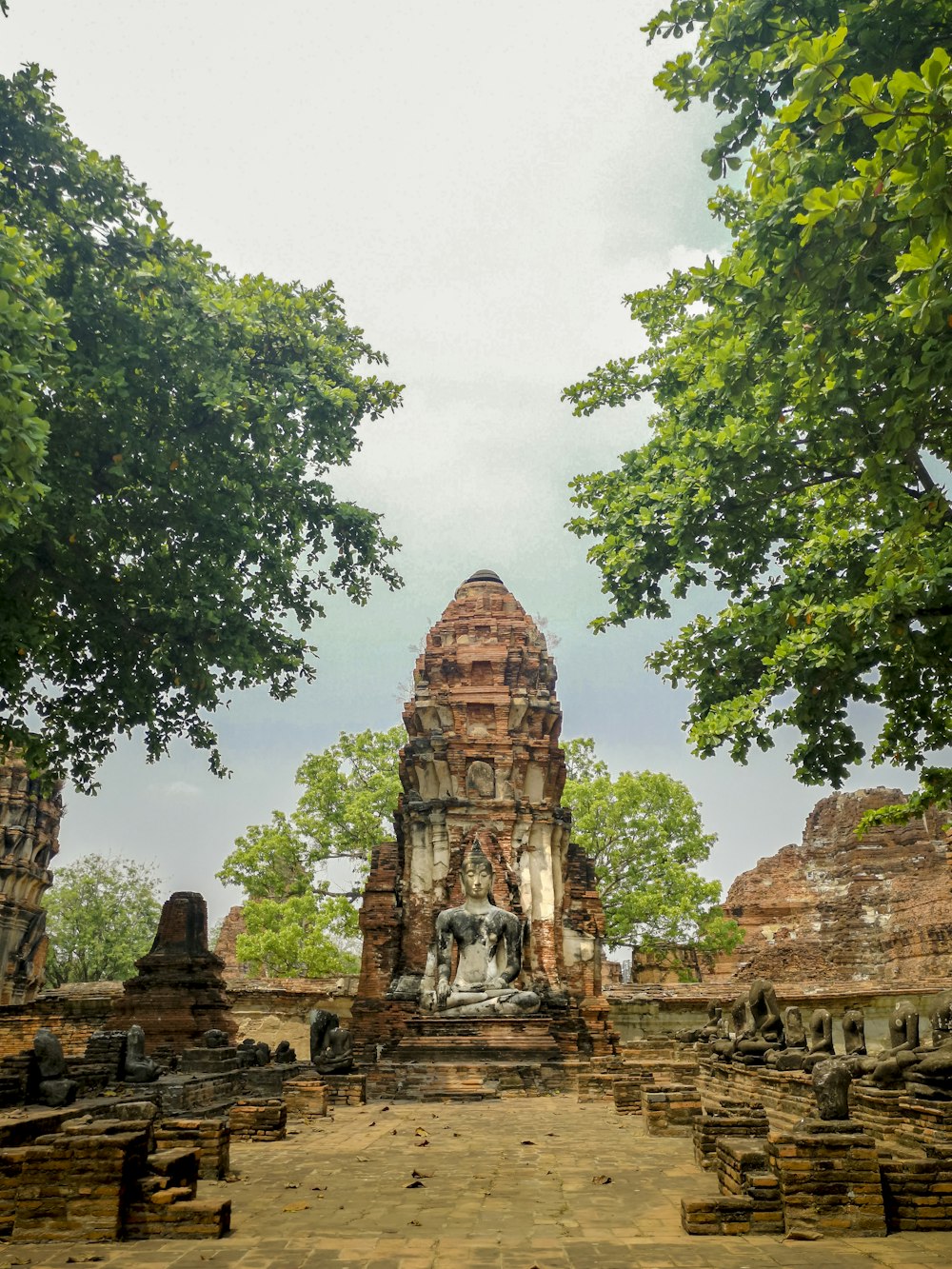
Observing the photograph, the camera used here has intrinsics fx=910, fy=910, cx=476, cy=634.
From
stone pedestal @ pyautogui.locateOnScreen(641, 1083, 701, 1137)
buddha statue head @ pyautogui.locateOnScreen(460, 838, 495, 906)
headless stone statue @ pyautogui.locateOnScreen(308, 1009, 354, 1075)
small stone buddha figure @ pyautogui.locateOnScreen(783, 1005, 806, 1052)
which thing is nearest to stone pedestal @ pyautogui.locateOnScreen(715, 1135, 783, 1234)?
stone pedestal @ pyautogui.locateOnScreen(641, 1083, 701, 1137)

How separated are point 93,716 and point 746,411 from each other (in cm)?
931

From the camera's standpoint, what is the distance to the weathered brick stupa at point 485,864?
16906 millimetres

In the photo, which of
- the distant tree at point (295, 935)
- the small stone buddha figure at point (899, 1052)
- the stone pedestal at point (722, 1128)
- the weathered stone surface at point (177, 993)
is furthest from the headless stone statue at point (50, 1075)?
the distant tree at point (295, 935)

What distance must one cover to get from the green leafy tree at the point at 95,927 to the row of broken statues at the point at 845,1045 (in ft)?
99.2

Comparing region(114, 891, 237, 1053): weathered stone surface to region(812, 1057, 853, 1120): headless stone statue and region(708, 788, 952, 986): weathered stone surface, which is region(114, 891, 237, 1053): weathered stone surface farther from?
region(708, 788, 952, 986): weathered stone surface

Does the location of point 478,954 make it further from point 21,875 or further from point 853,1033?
point 21,875

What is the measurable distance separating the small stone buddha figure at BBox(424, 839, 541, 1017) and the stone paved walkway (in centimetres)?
732

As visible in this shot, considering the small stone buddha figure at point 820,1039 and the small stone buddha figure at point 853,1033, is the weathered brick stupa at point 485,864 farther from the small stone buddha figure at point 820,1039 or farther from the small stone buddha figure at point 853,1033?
the small stone buddha figure at point 853,1033

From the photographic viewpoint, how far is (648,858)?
29094 millimetres

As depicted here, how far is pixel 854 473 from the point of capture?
9719 millimetres

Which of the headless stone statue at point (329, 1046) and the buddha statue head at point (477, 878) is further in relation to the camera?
the buddha statue head at point (477, 878)

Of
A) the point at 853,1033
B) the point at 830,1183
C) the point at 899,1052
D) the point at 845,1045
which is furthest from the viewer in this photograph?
the point at 845,1045

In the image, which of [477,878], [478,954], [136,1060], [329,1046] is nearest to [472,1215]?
[136,1060]

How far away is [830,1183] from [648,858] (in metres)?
24.8
